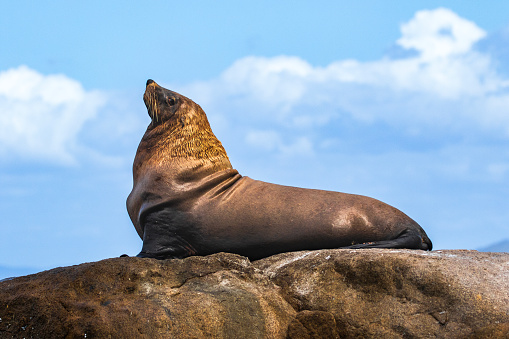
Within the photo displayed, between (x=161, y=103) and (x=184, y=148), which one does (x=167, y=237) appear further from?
(x=161, y=103)

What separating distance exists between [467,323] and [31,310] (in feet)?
13.2

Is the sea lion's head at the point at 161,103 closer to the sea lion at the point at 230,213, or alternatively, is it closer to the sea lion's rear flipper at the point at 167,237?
the sea lion at the point at 230,213

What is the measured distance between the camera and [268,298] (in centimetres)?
686

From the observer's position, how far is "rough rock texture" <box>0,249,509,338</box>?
616 centimetres

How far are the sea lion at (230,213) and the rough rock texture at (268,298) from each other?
67 cm

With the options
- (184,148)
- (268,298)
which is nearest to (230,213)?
(184,148)

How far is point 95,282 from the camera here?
266 inches

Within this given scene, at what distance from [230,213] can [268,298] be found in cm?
156

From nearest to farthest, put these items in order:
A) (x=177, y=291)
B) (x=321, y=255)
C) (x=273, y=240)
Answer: (x=177, y=291) → (x=321, y=255) → (x=273, y=240)

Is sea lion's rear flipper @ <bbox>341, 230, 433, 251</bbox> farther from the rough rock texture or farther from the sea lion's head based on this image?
the sea lion's head

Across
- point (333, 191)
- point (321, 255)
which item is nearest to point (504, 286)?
point (321, 255)

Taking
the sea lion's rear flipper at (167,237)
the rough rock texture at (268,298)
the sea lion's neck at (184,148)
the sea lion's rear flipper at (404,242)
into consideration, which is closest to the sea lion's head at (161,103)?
the sea lion's neck at (184,148)

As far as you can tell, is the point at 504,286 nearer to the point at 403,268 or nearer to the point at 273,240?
the point at 403,268

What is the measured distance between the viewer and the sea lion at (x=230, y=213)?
8.11 m
